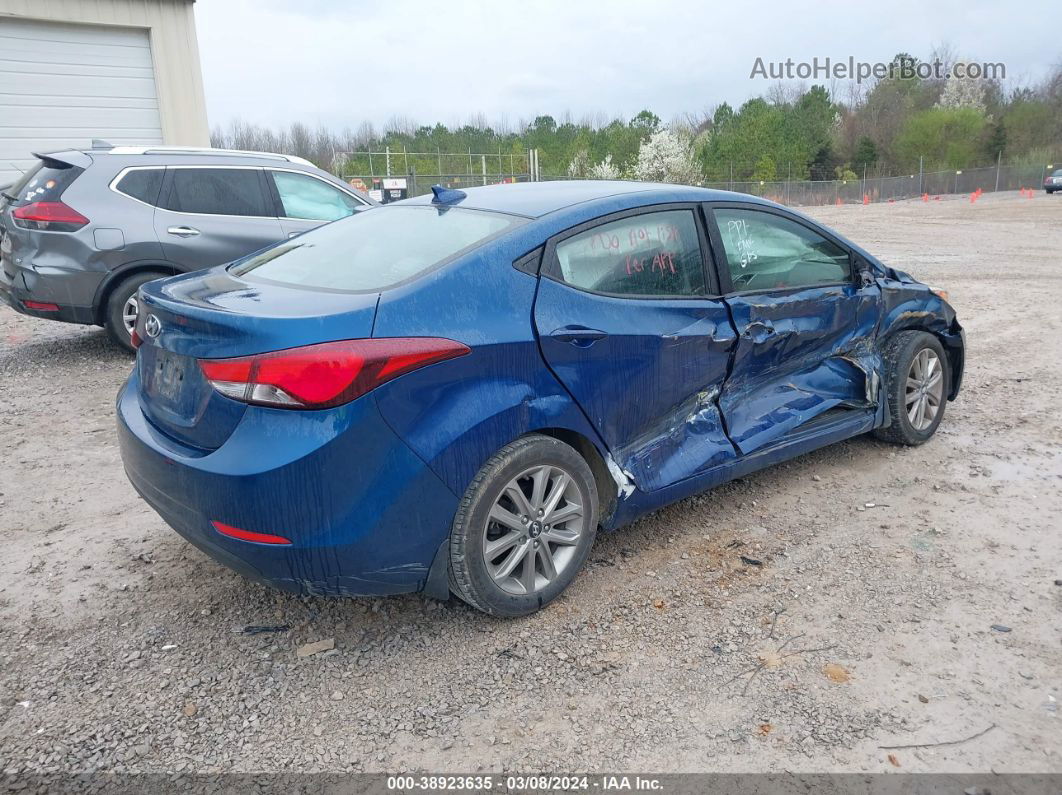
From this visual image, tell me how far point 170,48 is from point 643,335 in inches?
576

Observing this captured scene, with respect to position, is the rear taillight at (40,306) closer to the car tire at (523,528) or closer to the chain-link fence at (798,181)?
the car tire at (523,528)

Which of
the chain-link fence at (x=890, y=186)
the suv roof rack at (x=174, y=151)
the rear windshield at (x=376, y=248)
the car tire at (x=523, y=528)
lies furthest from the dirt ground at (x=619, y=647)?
the chain-link fence at (x=890, y=186)

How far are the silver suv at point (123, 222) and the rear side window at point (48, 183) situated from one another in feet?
0.03

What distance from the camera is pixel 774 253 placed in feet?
13.3

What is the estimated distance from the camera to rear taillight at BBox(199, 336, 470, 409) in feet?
8.27

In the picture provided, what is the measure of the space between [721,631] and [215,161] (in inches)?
252

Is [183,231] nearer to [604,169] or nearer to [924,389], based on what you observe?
[924,389]

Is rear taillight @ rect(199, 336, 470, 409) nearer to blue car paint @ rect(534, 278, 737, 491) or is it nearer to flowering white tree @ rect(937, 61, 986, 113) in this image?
blue car paint @ rect(534, 278, 737, 491)

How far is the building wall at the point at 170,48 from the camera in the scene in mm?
13914

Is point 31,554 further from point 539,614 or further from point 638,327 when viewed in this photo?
point 638,327

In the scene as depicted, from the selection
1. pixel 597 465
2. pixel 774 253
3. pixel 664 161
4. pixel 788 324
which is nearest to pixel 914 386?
pixel 788 324

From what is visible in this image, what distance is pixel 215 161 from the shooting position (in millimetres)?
7426

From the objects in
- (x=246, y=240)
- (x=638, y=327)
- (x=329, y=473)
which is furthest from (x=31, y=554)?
(x=246, y=240)

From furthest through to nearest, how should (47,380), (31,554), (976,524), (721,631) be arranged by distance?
(47,380)
(976,524)
(31,554)
(721,631)
